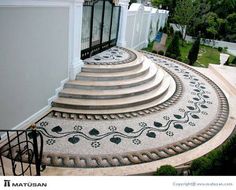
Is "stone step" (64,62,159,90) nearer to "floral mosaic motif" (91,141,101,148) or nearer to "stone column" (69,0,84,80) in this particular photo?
"stone column" (69,0,84,80)

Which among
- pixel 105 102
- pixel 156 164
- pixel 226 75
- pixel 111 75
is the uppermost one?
pixel 111 75

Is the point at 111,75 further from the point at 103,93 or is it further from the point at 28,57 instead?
the point at 28,57

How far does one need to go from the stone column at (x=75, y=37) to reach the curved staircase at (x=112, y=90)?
0.22m

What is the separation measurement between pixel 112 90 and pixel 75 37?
159 centimetres

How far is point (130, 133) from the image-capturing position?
5.00m

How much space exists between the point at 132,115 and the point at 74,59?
78.8 inches

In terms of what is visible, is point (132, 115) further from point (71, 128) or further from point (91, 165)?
point (91, 165)

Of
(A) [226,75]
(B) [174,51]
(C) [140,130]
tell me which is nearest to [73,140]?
(C) [140,130]

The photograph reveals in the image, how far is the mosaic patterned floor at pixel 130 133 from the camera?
4.23 m

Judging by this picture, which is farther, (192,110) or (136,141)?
(192,110)

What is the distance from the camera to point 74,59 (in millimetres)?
6125

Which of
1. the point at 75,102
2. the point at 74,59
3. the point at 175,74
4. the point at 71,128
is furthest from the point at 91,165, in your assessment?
the point at 175,74

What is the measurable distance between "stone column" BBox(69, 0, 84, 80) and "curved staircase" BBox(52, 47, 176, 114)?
22cm

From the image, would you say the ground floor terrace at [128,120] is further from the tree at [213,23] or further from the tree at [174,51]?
the tree at [213,23]
